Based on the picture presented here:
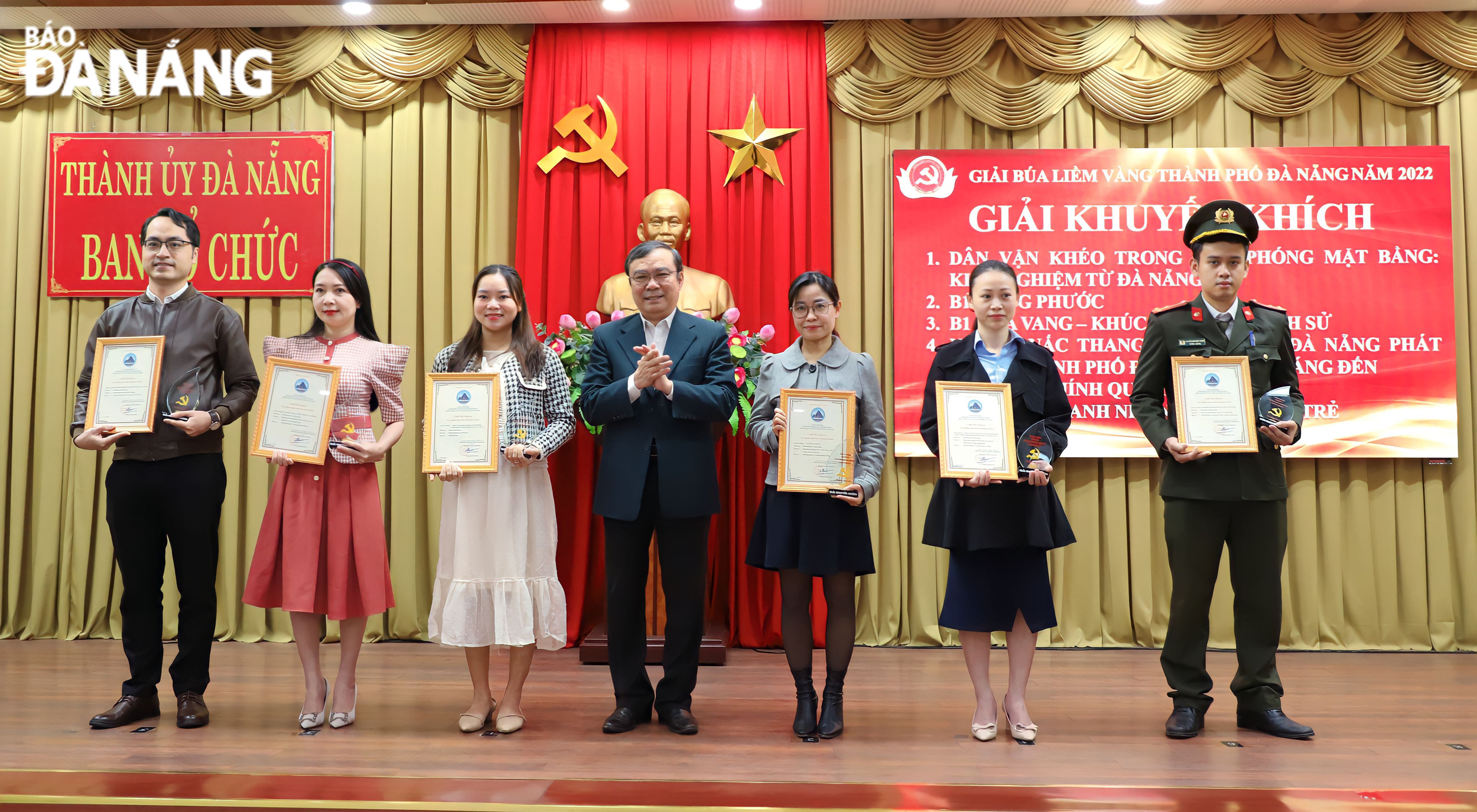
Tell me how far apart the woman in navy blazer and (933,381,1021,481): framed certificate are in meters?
0.05

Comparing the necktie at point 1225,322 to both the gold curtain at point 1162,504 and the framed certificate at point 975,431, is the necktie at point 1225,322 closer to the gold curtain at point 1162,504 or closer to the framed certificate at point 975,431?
the framed certificate at point 975,431

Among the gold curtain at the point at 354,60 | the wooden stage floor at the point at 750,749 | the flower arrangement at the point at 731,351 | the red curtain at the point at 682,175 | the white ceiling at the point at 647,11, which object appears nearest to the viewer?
the wooden stage floor at the point at 750,749

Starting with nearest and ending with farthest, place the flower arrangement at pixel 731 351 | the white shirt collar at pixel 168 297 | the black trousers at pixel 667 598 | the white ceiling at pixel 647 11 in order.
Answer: the black trousers at pixel 667 598 < the white shirt collar at pixel 168 297 < the flower arrangement at pixel 731 351 < the white ceiling at pixel 647 11

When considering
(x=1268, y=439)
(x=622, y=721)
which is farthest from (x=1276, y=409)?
(x=622, y=721)

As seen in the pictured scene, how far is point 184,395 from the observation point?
9.61 feet

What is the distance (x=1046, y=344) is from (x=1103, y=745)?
7.14 ft

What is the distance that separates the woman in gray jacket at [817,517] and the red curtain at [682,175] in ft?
5.10

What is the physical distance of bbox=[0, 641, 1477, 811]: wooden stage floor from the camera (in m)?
2.28

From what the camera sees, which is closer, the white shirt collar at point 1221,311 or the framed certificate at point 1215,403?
the framed certificate at point 1215,403

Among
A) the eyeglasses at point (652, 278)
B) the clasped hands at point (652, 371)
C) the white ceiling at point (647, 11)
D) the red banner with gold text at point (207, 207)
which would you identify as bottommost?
the clasped hands at point (652, 371)

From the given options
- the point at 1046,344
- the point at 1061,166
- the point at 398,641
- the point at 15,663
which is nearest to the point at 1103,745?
the point at 1046,344

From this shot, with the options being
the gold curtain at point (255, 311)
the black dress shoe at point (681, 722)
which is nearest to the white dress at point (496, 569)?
the black dress shoe at point (681, 722)

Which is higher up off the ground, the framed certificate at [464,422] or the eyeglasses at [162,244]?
the eyeglasses at [162,244]

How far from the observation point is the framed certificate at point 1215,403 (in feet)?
9.24
